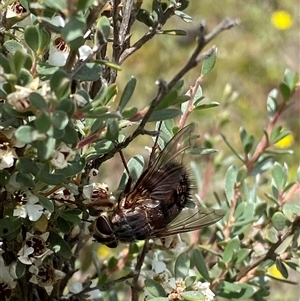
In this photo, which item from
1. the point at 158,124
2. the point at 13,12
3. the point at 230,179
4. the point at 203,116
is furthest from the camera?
the point at 203,116

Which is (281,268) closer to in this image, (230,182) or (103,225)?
(230,182)

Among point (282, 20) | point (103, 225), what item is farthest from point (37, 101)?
point (282, 20)

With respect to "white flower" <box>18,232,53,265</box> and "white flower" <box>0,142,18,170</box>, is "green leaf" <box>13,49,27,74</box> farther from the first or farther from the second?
"white flower" <box>18,232,53,265</box>

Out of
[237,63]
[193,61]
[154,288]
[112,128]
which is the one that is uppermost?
[193,61]

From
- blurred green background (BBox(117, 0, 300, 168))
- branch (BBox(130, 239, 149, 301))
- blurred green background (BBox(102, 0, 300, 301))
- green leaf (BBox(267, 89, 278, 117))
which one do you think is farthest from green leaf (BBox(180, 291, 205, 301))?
blurred green background (BBox(117, 0, 300, 168))

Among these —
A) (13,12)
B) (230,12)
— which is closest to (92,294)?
(13,12)

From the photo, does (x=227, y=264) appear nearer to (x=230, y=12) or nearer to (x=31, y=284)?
(x=31, y=284)
